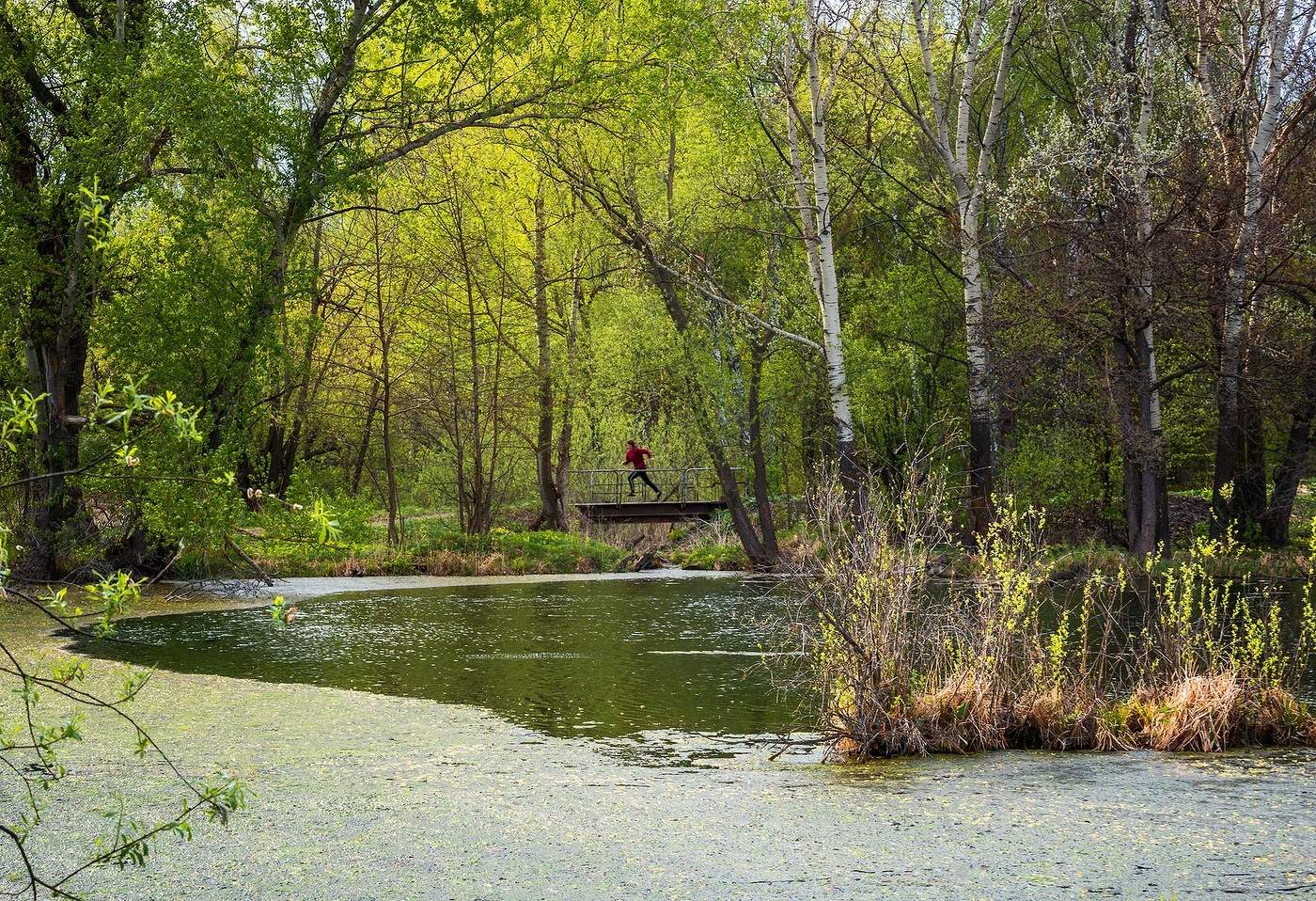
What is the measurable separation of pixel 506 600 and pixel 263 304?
15.7ft

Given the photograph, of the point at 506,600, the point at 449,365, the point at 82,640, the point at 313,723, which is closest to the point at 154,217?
the point at 449,365

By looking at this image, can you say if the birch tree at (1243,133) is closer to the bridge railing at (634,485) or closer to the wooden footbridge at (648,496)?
the wooden footbridge at (648,496)

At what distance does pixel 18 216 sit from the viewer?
13992 millimetres

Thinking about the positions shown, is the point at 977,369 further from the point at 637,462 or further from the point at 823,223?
the point at 637,462

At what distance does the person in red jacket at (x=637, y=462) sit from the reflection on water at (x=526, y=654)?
27.7 feet

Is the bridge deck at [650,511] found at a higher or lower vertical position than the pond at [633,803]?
higher

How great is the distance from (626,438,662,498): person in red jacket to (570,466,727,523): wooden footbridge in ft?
0.84

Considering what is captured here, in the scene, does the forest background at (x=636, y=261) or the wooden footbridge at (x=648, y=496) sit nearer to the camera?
the forest background at (x=636, y=261)

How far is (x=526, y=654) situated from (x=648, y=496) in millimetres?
15984

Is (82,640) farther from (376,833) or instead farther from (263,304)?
(376,833)

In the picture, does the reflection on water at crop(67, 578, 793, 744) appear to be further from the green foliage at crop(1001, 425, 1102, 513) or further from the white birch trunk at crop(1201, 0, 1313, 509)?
the white birch trunk at crop(1201, 0, 1313, 509)

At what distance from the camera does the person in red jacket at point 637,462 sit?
82.3ft

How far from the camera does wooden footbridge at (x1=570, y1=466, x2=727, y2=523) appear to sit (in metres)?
25.8

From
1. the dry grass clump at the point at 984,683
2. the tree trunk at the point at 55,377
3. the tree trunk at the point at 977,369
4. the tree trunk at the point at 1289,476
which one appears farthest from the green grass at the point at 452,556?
the dry grass clump at the point at 984,683
